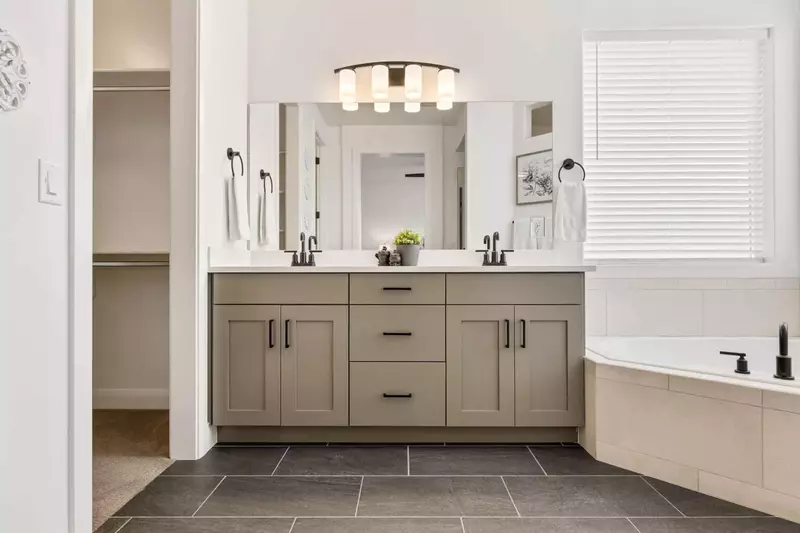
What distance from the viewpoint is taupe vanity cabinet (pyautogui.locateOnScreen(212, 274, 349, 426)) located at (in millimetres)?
2451

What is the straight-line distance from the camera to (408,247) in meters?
2.83

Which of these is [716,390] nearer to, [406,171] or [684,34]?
[406,171]

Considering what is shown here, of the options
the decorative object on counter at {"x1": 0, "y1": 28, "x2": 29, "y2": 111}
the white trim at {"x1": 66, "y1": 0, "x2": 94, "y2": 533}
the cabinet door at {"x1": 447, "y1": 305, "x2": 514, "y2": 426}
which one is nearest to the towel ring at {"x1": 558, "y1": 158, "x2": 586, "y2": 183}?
the cabinet door at {"x1": 447, "y1": 305, "x2": 514, "y2": 426}

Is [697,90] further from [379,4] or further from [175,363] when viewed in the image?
[175,363]

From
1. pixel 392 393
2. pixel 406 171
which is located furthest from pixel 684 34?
pixel 392 393

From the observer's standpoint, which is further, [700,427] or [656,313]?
[656,313]

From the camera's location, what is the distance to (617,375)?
7.30ft

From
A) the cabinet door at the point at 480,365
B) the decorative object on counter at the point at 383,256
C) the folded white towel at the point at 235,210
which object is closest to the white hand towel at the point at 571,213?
the cabinet door at the point at 480,365

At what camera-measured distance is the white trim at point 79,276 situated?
141cm

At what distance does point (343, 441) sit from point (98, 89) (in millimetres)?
2394

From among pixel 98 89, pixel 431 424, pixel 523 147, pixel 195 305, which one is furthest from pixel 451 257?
pixel 98 89

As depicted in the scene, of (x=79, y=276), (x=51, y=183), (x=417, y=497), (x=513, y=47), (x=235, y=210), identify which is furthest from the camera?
(x=513, y=47)

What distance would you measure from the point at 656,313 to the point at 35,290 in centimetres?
293

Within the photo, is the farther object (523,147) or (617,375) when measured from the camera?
(523,147)
